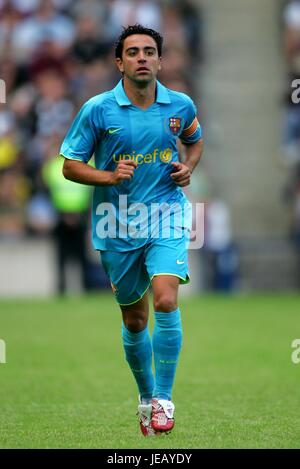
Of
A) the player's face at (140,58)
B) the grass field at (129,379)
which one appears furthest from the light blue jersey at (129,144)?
the grass field at (129,379)

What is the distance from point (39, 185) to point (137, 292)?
35.5 ft

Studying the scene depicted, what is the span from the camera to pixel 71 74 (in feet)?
62.3

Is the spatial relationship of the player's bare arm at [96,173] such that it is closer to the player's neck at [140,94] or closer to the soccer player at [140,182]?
the soccer player at [140,182]

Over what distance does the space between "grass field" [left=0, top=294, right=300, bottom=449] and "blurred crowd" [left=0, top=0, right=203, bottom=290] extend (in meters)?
1.91

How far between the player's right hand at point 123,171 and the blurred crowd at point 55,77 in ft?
34.6

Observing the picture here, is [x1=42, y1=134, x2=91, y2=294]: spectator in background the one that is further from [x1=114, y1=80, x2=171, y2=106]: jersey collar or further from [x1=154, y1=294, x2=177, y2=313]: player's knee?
[x1=154, y1=294, x2=177, y2=313]: player's knee

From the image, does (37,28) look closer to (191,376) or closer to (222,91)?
(222,91)

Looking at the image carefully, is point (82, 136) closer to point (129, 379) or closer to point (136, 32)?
point (136, 32)

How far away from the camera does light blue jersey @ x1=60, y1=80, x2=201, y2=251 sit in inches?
272

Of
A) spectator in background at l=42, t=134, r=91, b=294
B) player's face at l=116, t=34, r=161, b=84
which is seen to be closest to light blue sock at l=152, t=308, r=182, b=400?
player's face at l=116, t=34, r=161, b=84

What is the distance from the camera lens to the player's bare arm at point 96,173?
668 cm

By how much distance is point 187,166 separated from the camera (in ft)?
23.4

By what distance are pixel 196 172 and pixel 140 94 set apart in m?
11.4
